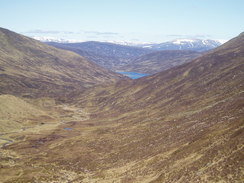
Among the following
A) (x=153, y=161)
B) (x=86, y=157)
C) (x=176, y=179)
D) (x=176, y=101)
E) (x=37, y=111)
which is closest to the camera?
(x=176, y=179)

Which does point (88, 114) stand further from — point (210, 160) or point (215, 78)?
point (210, 160)

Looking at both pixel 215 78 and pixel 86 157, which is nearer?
pixel 86 157

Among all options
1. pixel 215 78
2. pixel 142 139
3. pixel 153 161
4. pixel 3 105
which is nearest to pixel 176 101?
pixel 215 78

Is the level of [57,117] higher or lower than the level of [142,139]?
lower

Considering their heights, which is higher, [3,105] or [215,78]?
[215,78]

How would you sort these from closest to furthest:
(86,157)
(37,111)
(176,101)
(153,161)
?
1. (153,161)
2. (86,157)
3. (176,101)
4. (37,111)

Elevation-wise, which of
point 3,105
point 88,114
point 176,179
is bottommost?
point 88,114

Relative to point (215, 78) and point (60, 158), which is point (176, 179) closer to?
point (60, 158)

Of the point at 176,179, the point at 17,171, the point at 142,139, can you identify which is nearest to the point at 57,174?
the point at 17,171

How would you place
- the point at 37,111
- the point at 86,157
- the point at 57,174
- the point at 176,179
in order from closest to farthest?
the point at 176,179
the point at 57,174
the point at 86,157
the point at 37,111
